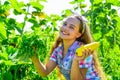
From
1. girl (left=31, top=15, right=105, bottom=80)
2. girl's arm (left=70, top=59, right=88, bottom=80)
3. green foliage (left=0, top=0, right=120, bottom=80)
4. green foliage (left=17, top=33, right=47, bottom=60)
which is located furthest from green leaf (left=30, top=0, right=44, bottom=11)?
girl's arm (left=70, top=59, right=88, bottom=80)

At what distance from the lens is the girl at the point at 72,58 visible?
4.57 meters

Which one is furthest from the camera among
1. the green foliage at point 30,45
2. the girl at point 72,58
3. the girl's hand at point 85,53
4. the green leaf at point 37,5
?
the green leaf at point 37,5

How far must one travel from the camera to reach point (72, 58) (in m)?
4.73

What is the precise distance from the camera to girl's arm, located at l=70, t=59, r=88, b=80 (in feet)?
14.8

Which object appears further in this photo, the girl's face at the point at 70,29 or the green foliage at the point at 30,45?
the girl's face at the point at 70,29

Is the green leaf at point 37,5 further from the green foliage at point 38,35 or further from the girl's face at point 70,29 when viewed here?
the girl's face at point 70,29

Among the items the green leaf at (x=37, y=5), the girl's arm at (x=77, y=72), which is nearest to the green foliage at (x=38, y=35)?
the green leaf at (x=37, y=5)

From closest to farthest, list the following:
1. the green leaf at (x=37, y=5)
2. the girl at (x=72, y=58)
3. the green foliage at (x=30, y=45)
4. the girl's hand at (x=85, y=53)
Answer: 1. the girl's hand at (x=85, y=53)
2. the green foliage at (x=30, y=45)
3. the girl at (x=72, y=58)
4. the green leaf at (x=37, y=5)

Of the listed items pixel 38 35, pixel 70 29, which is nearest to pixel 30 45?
pixel 38 35

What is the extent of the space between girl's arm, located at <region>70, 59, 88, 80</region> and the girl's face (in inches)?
11.3

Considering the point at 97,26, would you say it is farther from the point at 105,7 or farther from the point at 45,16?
the point at 45,16

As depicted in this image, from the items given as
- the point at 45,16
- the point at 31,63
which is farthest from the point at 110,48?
the point at 31,63

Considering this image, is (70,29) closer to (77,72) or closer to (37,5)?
(77,72)

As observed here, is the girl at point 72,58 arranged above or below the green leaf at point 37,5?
below
